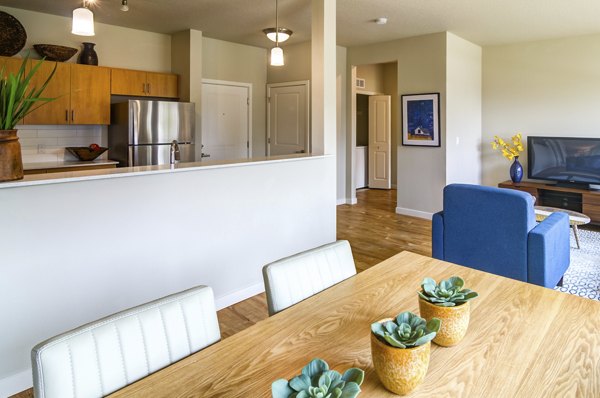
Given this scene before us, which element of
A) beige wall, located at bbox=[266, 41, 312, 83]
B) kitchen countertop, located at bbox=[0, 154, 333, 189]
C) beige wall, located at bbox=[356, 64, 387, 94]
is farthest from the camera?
beige wall, located at bbox=[356, 64, 387, 94]

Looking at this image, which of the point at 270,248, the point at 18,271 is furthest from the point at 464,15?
the point at 18,271

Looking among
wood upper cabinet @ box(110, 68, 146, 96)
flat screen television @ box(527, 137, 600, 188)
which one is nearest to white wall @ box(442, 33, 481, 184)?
flat screen television @ box(527, 137, 600, 188)

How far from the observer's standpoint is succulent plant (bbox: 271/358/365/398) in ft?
2.65

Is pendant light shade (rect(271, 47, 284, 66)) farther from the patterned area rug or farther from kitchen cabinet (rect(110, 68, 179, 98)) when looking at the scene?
the patterned area rug

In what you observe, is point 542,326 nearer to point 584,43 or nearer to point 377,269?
point 377,269

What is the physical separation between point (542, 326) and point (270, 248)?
2366 millimetres

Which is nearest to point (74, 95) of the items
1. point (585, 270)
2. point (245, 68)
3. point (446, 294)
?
point (245, 68)

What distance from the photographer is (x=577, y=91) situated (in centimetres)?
579

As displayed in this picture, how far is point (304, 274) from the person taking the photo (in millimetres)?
1537

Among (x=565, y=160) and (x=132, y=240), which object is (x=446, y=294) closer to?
(x=132, y=240)

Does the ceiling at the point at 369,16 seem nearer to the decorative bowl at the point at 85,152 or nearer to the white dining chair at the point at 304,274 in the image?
the decorative bowl at the point at 85,152

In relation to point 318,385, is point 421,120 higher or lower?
higher

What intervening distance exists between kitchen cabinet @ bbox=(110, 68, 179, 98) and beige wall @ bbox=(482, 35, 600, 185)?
16.0 feet

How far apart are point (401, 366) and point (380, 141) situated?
8.28 meters
